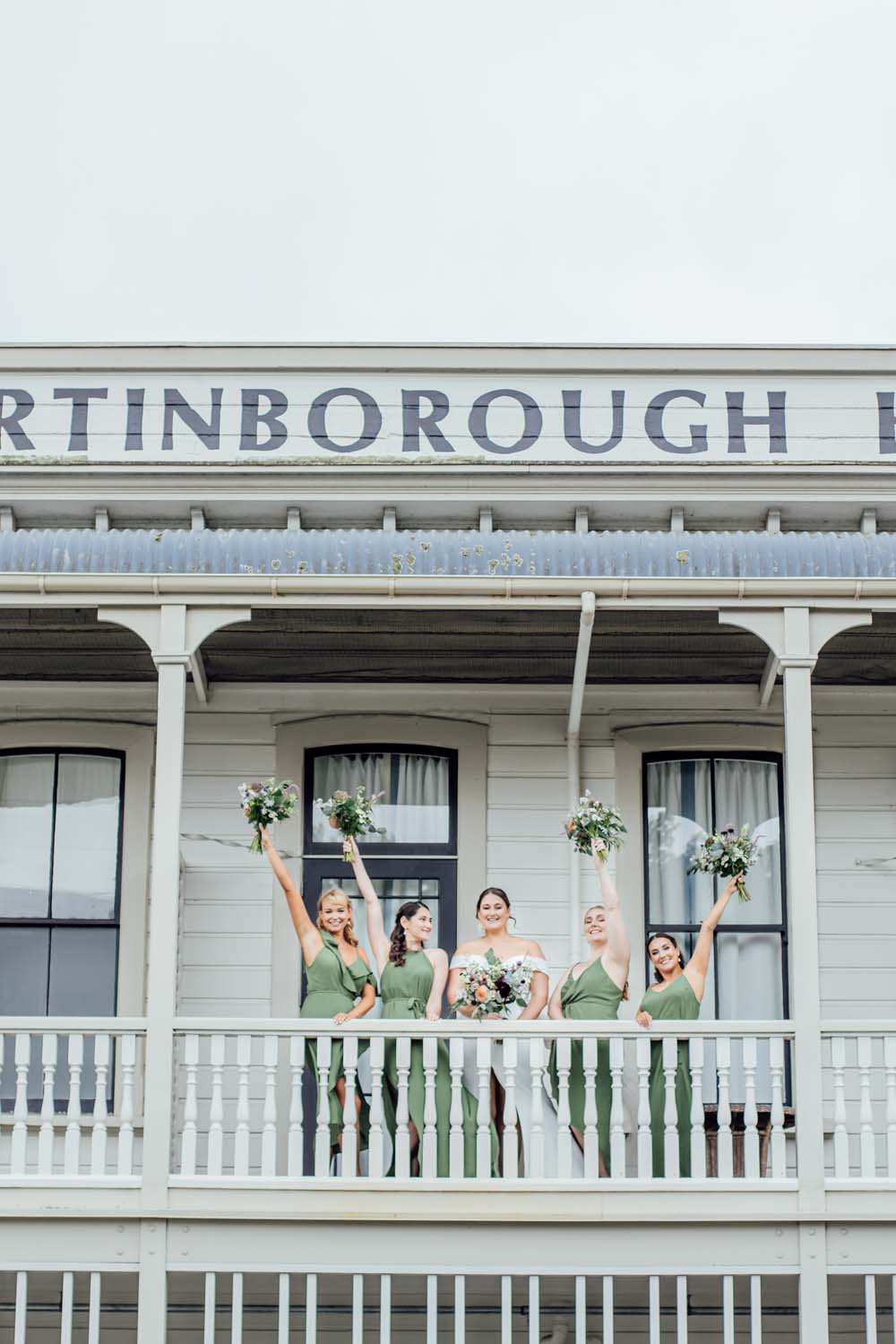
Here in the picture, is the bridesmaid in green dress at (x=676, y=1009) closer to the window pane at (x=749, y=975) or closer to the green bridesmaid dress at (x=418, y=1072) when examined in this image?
the green bridesmaid dress at (x=418, y=1072)

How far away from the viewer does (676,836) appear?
11.8 metres

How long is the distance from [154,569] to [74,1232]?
329 centimetres

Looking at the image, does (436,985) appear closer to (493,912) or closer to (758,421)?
(493,912)

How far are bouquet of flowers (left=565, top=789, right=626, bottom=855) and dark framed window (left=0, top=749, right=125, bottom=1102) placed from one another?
317cm

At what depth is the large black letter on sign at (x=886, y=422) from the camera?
41.5ft

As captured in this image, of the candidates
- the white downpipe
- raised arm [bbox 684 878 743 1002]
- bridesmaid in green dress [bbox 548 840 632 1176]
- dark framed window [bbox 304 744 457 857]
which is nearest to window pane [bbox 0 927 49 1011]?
dark framed window [bbox 304 744 457 857]

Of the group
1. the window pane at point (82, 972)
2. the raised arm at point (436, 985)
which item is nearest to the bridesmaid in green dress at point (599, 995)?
the raised arm at point (436, 985)

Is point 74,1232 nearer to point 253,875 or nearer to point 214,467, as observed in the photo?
point 253,875

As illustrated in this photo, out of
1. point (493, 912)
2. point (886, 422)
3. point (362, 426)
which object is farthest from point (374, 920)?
point (886, 422)

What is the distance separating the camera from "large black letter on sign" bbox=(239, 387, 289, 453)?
41.3ft

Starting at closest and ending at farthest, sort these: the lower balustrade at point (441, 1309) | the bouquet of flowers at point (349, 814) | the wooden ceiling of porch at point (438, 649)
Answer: the bouquet of flowers at point (349, 814) < the lower balustrade at point (441, 1309) < the wooden ceiling of porch at point (438, 649)

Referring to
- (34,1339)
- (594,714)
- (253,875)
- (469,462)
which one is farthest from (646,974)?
(34,1339)

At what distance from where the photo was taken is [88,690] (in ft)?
38.6

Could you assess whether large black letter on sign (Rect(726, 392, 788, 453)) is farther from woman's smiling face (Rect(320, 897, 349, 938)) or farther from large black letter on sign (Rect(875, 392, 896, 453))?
woman's smiling face (Rect(320, 897, 349, 938))
